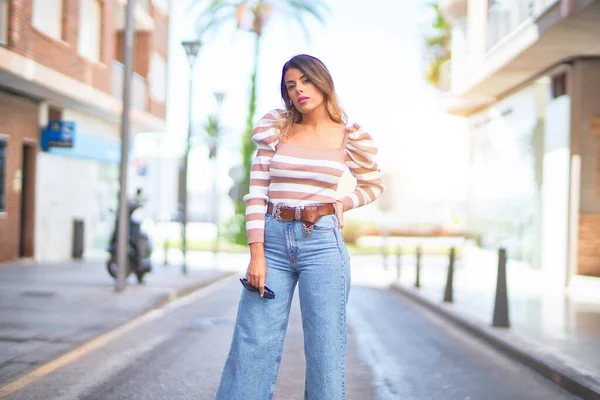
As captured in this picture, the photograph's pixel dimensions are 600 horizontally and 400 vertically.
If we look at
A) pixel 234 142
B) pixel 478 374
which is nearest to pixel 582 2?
pixel 478 374

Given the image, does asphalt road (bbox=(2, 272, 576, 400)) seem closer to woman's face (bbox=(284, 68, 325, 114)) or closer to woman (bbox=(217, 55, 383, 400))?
woman (bbox=(217, 55, 383, 400))

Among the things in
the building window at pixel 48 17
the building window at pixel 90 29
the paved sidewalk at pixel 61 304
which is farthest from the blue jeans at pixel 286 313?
the building window at pixel 90 29

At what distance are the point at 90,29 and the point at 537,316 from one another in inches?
602

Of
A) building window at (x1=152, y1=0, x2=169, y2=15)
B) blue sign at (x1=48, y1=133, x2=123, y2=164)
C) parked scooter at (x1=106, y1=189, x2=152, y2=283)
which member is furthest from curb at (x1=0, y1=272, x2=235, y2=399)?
building window at (x1=152, y1=0, x2=169, y2=15)

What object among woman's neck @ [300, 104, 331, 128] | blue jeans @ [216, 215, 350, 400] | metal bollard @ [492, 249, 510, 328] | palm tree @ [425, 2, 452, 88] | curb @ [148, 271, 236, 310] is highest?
palm tree @ [425, 2, 452, 88]

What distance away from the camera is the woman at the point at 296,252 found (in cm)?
354

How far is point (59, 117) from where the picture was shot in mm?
21703

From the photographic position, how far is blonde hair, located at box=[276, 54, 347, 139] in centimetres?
362

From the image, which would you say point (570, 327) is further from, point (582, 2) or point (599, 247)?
point (599, 247)

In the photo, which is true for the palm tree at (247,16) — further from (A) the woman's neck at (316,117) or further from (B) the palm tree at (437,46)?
(A) the woman's neck at (316,117)

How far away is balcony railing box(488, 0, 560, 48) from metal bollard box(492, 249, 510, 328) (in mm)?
7070

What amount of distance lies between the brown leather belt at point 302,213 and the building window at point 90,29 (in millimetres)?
18260

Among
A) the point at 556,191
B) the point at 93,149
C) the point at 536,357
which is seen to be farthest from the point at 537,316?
the point at 93,149

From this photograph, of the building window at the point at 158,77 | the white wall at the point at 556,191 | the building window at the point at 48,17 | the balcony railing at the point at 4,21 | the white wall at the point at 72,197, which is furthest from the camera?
the building window at the point at 158,77
